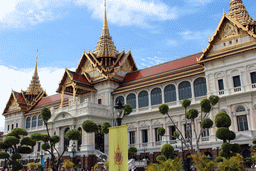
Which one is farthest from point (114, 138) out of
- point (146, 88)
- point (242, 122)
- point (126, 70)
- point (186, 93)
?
point (126, 70)

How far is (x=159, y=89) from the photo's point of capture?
35.1 metres

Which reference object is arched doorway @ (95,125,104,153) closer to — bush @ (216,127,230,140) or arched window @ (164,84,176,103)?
arched window @ (164,84,176,103)

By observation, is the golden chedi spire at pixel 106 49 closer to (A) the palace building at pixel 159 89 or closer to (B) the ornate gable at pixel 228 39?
(A) the palace building at pixel 159 89

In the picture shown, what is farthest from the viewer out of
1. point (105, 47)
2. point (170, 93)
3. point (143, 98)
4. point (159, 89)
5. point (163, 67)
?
point (105, 47)

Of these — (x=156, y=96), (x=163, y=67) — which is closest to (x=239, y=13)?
(x=163, y=67)

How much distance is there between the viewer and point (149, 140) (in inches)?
1352

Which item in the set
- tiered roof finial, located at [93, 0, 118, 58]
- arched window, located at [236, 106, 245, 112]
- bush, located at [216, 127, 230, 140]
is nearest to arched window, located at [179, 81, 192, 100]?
arched window, located at [236, 106, 245, 112]

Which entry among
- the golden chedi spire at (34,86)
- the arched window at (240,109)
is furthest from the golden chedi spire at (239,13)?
the golden chedi spire at (34,86)

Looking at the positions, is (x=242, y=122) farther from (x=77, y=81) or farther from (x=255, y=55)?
(x=77, y=81)

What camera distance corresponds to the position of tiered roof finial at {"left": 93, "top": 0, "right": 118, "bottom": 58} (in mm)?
44312

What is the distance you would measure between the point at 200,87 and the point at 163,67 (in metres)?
7.91

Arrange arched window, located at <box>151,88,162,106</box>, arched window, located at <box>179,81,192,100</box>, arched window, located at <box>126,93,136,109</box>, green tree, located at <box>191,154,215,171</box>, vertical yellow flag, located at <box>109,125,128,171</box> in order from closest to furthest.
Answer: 1. vertical yellow flag, located at <box>109,125,128,171</box>
2. green tree, located at <box>191,154,215,171</box>
3. arched window, located at <box>179,81,192,100</box>
4. arched window, located at <box>151,88,162,106</box>
5. arched window, located at <box>126,93,136,109</box>

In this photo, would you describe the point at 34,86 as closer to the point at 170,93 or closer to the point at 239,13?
the point at 170,93

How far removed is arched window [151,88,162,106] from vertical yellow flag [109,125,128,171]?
23.1 meters
